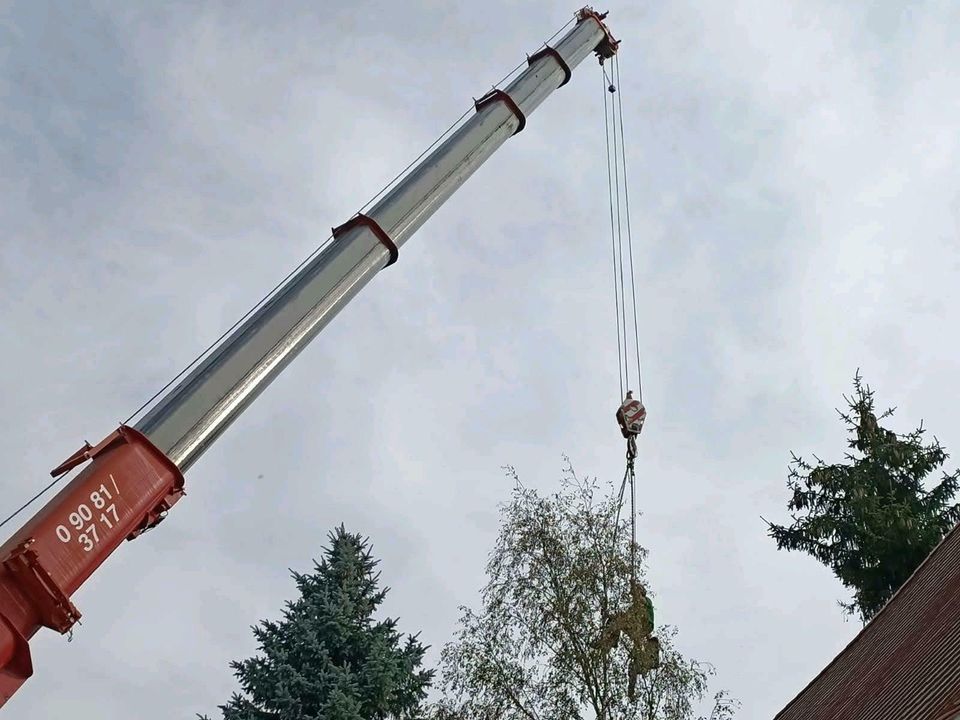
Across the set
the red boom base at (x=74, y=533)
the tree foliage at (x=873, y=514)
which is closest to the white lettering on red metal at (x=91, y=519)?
the red boom base at (x=74, y=533)

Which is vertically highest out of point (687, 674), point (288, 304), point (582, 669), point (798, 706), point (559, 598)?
point (288, 304)

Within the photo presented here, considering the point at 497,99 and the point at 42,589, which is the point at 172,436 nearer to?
the point at 42,589

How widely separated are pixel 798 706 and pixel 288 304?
14547 mm

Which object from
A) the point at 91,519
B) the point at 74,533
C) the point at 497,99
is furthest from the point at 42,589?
the point at 497,99

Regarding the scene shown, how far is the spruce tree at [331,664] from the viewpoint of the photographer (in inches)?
723

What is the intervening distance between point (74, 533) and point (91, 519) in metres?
0.17

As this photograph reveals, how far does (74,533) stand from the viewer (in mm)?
5668

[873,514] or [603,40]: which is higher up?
[603,40]

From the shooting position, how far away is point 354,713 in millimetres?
18000

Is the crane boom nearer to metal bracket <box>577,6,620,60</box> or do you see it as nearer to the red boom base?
the red boom base

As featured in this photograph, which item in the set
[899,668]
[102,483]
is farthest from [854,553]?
[102,483]

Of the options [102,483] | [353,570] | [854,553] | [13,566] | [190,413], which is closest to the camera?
[13,566]

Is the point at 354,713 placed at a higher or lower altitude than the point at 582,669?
higher

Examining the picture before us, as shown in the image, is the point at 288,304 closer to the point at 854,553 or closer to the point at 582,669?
the point at 582,669
